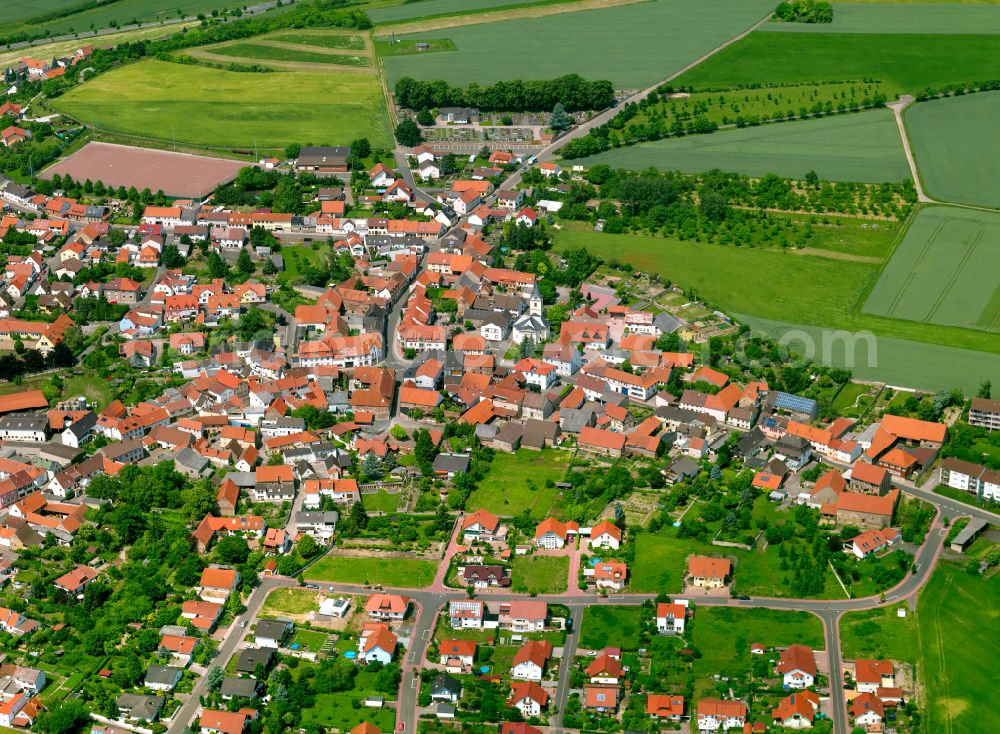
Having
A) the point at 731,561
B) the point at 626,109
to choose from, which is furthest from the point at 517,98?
the point at 731,561

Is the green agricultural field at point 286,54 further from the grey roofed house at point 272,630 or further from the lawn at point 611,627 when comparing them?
the lawn at point 611,627

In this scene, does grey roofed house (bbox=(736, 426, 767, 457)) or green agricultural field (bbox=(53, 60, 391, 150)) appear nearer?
grey roofed house (bbox=(736, 426, 767, 457))

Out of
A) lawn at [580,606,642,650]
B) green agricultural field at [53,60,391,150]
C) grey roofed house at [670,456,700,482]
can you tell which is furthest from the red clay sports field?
lawn at [580,606,642,650]

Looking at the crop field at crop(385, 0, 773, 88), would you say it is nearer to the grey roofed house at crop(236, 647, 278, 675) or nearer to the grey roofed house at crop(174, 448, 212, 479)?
the grey roofed house at crop(174, 448, 212, 479)

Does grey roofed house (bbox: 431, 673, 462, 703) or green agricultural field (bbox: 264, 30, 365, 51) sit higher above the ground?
green agricultural field (bbox: 264, 30, 365, 51)

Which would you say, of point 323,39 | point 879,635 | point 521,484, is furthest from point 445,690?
point 323,39

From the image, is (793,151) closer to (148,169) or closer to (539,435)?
(539,435)

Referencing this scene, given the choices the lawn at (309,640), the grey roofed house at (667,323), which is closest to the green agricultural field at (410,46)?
the grey roofed house at (667,323)

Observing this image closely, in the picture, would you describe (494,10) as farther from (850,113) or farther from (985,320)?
(985,320)
